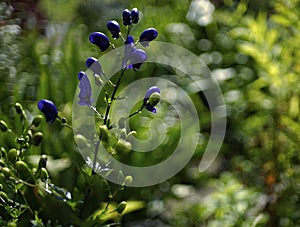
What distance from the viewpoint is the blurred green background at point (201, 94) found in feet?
4.32

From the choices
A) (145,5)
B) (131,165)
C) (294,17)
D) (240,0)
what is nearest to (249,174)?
(131,165)

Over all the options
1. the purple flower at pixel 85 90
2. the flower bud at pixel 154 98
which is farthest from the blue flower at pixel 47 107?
the flower bud at pixel 154 98

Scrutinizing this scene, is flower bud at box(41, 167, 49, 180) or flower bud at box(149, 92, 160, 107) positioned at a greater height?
flower bud at box(149, 92, 160, 107)

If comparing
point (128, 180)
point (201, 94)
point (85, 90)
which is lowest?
point (201, 94)

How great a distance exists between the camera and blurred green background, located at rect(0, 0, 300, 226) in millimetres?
1315

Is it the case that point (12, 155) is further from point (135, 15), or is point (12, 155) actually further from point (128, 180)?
point (135, 15)

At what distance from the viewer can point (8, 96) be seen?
1.37 m

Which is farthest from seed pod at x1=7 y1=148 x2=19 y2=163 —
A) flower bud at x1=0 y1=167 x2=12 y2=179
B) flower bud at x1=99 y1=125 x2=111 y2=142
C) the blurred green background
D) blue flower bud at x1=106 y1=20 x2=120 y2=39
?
the blurred green background

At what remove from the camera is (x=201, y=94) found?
176 cm

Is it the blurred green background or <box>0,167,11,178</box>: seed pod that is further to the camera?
the blurred green background

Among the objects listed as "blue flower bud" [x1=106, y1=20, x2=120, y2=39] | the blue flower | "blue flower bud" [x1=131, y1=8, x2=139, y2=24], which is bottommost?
the blue flower

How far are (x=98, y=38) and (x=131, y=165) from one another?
2.00 ft

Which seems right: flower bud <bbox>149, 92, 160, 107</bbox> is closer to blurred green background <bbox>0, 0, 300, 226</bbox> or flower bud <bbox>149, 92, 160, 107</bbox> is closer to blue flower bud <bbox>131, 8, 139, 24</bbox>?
blue flower bud <bbox>131, 8, 139, 24</bbox>

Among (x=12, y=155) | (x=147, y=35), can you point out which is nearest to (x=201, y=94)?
(x=147, y=35)
